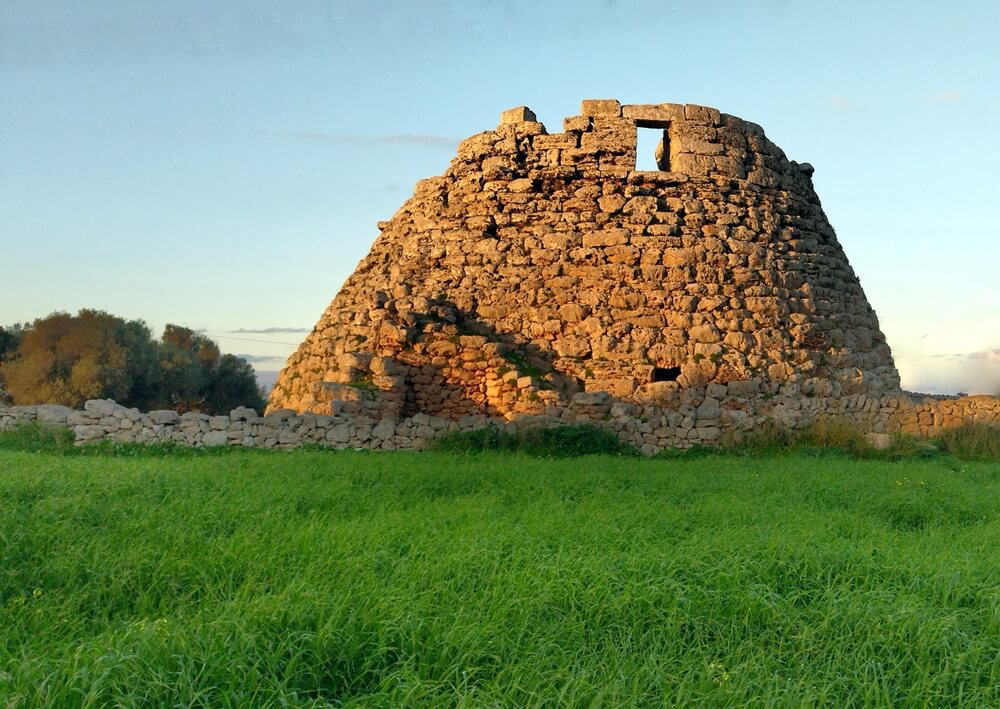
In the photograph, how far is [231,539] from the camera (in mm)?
4906

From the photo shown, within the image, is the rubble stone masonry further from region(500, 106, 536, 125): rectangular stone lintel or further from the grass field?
the grass field

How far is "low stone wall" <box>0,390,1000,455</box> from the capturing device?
1087 cm

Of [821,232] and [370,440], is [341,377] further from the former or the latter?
[821,232]

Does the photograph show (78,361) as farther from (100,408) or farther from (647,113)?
(647,113)

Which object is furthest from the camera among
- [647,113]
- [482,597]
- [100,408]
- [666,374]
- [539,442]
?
[647,113]

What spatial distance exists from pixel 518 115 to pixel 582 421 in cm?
521

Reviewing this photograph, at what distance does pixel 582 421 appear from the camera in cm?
1127

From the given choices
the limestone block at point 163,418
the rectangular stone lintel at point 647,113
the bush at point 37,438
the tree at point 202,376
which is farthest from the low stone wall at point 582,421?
the tree at point 202,376

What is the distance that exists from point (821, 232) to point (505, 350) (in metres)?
6.10

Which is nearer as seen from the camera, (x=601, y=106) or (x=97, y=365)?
(x=601, y=106)

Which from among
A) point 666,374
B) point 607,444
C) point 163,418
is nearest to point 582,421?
point 607,444

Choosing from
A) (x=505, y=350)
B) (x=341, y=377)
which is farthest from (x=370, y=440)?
(x=505, y=350)

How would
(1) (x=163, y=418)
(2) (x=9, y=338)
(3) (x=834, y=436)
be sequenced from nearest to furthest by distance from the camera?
(3) (x=834, y=436), (1) (x=163, y=418), (2) (x=9, y=338)

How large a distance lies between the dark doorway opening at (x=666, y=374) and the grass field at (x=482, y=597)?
16.7 ft
